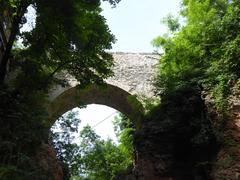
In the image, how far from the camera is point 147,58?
722 inches

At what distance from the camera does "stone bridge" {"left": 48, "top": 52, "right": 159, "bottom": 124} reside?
16.8 m

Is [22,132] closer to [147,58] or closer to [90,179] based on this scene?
[147,58]

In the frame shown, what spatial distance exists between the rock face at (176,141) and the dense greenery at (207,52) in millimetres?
643

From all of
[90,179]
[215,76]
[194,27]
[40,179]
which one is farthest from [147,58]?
[90,179]

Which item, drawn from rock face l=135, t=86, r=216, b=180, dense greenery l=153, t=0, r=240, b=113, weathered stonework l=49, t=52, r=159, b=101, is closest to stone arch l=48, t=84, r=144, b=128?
weathered stonework l=49, t=52, r=159, b=101

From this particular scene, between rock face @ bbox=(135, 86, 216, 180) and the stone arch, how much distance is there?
15.5ft

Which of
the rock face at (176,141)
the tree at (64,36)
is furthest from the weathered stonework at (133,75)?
the tree at (64,36)

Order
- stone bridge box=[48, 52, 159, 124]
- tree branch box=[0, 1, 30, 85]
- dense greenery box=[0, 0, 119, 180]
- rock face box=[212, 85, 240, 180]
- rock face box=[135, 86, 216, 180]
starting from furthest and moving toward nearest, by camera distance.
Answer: stone bridge box=[48, 52, 159, 124] < rock face box=[135, 86, 216, 180] < tree branch box=[0, 1, 30, 85] < dense greenery box=[0, 0, 119, 180] < rock face box=[212, 85, 240, 180]

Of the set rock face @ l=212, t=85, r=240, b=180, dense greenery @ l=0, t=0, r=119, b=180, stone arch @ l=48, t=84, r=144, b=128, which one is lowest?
rock face @ l=212, t=85, r=240, b=180

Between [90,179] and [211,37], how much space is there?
1763 centimetres

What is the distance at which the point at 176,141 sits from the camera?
11.6 metres

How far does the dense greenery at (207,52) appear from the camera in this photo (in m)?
10.8

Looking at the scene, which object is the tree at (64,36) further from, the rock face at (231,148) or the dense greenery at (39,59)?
the rock face at (231,148)

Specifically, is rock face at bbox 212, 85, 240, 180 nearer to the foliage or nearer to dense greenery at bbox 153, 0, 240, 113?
dense greenery at bbox 153, 0, 240, 113
